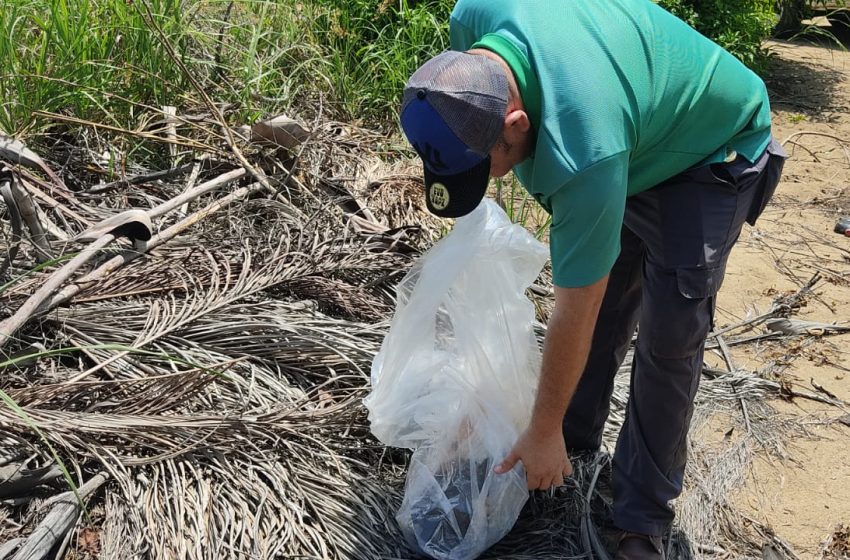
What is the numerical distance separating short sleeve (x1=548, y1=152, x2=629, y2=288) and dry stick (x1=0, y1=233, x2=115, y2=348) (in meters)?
1.35

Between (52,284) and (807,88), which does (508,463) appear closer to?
(52,284)

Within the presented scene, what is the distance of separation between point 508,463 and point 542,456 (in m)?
0.10

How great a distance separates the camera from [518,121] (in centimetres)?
148

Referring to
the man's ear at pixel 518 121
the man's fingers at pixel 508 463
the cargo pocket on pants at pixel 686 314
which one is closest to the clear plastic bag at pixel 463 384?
the man's fingers at pixel 508 463

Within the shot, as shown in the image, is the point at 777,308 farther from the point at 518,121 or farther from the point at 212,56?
the point at 212,56

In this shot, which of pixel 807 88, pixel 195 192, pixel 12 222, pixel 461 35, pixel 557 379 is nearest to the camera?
pixel 557 379

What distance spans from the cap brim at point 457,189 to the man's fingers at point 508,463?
21.4 inches

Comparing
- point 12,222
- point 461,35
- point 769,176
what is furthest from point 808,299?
point 12,222

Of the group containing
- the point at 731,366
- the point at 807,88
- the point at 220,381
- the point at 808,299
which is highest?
the point at 220,381

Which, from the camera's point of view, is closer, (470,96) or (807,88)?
(470,96)

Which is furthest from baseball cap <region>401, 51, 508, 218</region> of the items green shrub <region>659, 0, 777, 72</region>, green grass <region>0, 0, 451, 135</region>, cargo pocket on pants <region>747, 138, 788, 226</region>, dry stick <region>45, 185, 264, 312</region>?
green shrub <region>659, 0, 777, 72</region>

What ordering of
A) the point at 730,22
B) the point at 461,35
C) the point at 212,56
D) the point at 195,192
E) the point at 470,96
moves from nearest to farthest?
the point at 470,96 → the point at 461,35 → the point at 195,192 → the point at 212,56 → the point at 730,22

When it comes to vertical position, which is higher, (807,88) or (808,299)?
(808,299)

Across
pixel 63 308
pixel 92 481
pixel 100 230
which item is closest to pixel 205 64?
pixel 100 230
